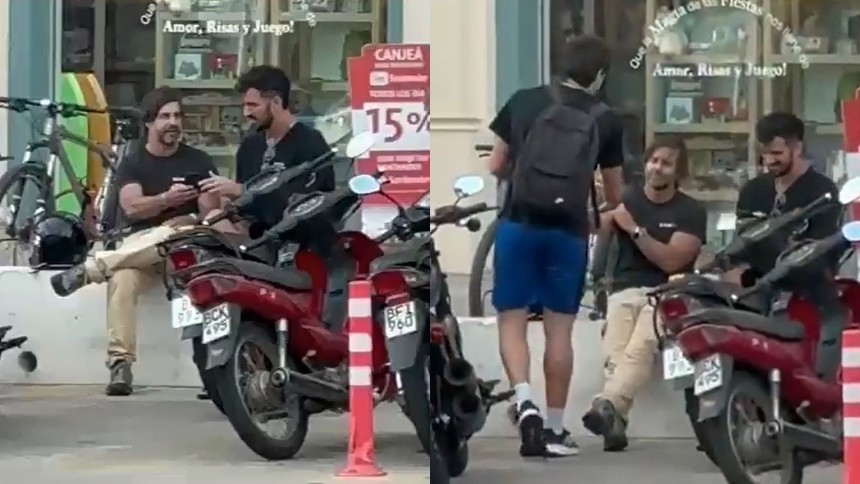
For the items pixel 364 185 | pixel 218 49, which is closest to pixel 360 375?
pixel 364 185

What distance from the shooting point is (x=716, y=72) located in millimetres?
13156

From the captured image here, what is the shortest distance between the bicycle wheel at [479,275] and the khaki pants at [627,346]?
1.64 meters

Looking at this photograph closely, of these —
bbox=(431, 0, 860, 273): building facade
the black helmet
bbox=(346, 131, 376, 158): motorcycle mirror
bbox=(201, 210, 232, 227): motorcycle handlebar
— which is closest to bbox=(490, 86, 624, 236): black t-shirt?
bbox=(346, 131, 376, 158): motorcycle mirror

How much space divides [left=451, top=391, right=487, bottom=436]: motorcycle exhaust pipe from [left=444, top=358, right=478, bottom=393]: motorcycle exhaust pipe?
0.03 metres

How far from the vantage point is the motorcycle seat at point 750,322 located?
8070mm

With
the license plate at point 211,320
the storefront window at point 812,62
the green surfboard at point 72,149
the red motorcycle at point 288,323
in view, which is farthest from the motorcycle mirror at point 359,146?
the storefront window at point 812,62

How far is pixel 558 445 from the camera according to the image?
31.0ft

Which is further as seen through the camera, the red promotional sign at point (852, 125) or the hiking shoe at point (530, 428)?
the red promotional sign at point (852, 125)

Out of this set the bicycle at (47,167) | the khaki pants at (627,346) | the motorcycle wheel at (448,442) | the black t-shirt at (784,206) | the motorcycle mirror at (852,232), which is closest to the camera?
the motorcycle mirror at (852,232)

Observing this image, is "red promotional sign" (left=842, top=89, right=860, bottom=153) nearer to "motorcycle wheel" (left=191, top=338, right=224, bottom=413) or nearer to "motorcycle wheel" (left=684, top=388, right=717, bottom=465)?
"motorcycle wheel" (left=684, top=388, right=717, bottom=465)

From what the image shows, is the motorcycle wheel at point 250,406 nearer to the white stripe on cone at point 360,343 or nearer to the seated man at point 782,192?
the white stripe on cone at point 360,343

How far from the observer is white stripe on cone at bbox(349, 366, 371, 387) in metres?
8.60

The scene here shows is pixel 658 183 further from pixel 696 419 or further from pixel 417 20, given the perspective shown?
pixel 417 20

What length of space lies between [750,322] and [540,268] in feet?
4.82
